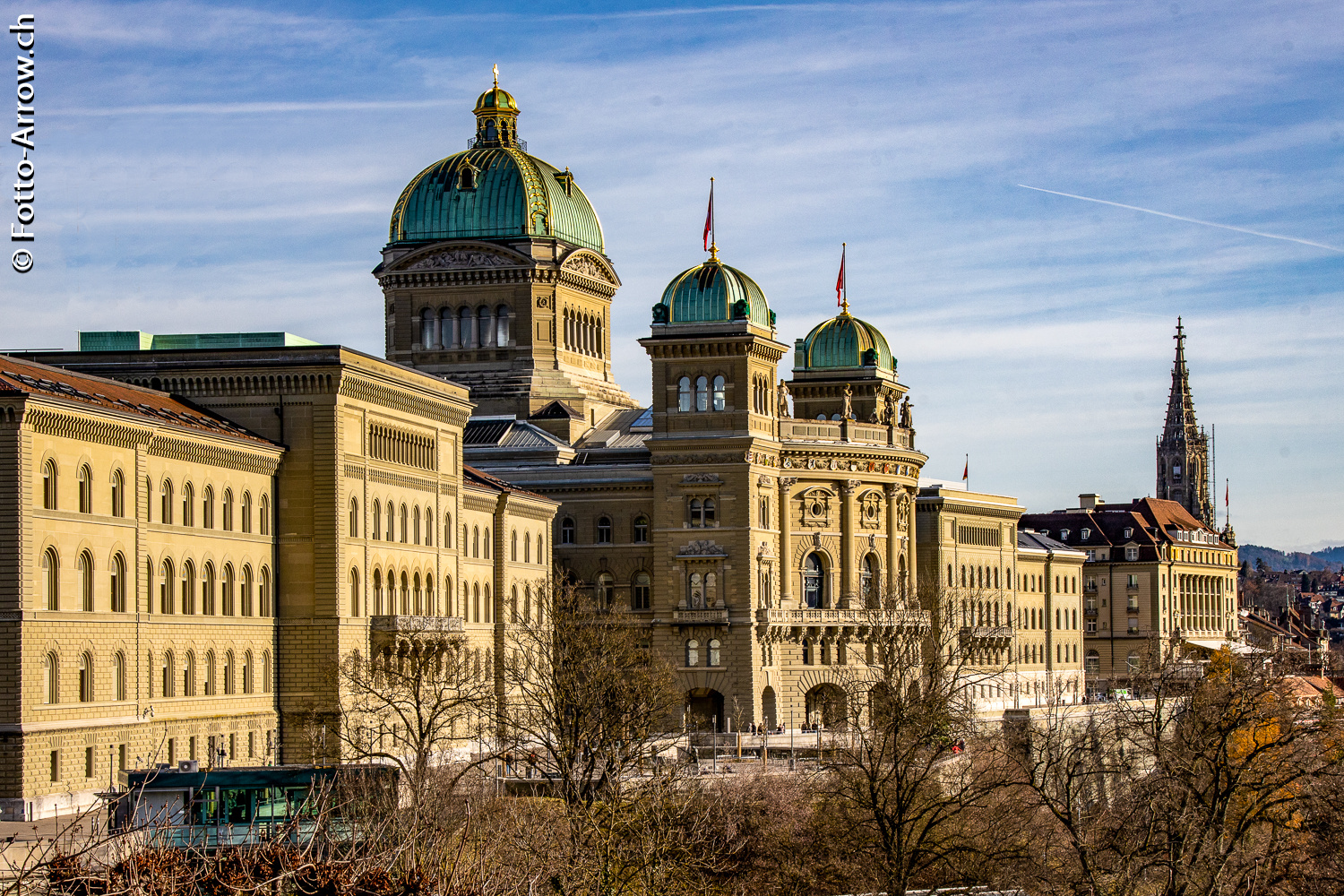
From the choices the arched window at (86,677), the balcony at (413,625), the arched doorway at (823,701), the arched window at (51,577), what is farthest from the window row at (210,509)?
the arched doorway at (823,701)

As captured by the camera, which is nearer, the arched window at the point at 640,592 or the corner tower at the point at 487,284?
the arched window at the point at 640,592

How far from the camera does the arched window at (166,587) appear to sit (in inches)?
3337

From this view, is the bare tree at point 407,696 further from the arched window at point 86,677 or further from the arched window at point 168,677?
the arched window at point 86,677

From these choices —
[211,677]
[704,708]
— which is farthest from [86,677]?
[704,708]

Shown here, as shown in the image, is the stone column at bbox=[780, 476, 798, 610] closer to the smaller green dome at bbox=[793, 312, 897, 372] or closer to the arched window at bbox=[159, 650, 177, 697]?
the smaller green dome at bbox=[793, 312, 897, 372]

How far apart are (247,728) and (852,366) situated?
262 ft

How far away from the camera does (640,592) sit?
142 m

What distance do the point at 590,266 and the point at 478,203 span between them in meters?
9.15

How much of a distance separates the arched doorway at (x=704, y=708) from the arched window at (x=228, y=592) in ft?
157

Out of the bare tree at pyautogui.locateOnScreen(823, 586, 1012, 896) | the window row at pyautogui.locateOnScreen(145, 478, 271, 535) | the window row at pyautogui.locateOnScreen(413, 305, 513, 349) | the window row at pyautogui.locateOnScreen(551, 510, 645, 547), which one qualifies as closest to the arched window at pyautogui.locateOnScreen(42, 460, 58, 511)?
the window row at pyautogui.locateOnScreen(145, 478, 271, 535)

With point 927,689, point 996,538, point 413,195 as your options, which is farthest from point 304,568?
point 996,538

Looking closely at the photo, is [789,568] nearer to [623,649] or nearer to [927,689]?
[623,649]

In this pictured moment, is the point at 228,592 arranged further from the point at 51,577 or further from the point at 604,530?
the point at 604,530

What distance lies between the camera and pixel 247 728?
89750 mm
